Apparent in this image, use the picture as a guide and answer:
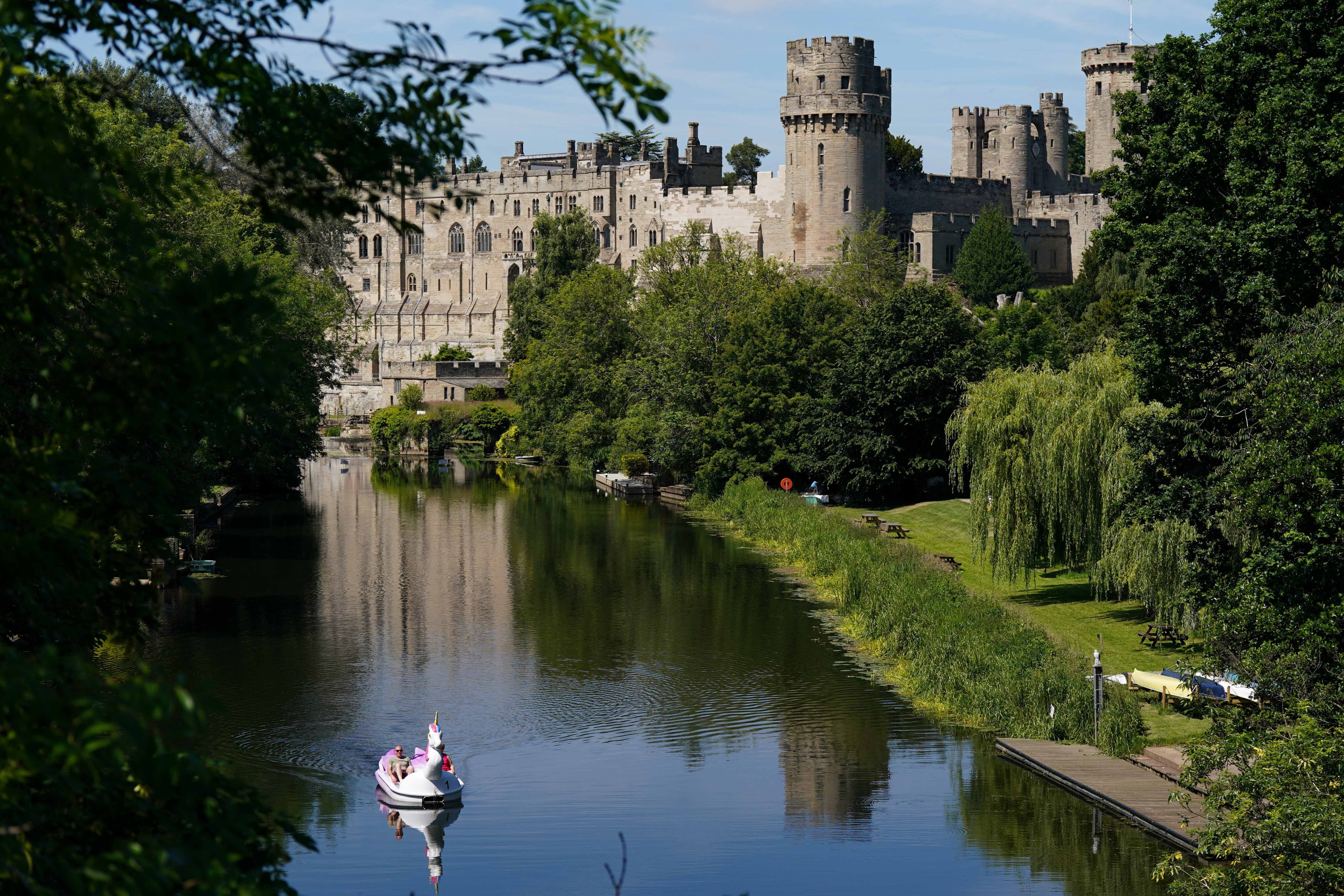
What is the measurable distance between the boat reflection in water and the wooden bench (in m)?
16.4

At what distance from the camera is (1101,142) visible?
94500 millimetres

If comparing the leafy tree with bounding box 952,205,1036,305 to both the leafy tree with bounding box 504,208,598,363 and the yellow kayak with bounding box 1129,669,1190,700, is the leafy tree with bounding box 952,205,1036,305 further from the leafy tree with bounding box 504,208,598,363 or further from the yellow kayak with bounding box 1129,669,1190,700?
the yellow kayak with bounding box 1129,669,1190,700

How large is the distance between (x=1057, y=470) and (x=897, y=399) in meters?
17.6

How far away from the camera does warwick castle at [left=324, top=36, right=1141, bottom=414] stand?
275 ft

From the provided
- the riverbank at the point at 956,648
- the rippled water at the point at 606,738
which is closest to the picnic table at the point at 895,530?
the riverbank at the point at 956,648

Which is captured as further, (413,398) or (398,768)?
(413,398)

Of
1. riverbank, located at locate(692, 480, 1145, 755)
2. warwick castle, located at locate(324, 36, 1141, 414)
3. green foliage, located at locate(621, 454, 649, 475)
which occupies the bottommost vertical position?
riverbank, located at locate(692, 480, 1145, 755)

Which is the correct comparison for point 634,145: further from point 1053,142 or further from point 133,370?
point 133,370

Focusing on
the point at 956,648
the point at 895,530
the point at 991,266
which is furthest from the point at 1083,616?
the point at 991,266

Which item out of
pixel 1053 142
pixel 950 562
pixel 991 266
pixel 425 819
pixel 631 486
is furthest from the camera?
pixel 1053 142

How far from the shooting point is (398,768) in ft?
67.8

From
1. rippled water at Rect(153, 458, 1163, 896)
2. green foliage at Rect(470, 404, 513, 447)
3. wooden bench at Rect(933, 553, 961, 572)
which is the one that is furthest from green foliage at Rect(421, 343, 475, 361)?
wooden bench at Rect(933, 553, 961, 572)

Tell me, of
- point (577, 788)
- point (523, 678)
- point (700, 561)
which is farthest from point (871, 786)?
point (700, 561)

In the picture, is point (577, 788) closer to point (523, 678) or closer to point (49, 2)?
point (523, 678)
